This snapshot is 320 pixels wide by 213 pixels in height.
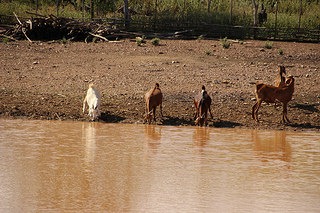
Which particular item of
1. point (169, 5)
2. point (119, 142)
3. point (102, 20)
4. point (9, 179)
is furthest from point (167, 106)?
point (169, 5)

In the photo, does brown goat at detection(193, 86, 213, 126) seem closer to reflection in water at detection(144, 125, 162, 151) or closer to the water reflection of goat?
the water reflection of goat

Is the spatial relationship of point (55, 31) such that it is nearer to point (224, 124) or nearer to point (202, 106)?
point (224, 124)

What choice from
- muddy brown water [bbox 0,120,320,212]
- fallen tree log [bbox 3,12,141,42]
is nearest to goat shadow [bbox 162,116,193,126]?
muddy brown water [bbox 0,120,320,212]

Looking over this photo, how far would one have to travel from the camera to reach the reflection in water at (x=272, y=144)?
9.14 meters

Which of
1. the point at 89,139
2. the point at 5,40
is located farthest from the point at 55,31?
the point at 89,139

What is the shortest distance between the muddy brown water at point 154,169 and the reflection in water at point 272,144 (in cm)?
2

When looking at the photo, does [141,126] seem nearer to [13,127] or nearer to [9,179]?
[13,127]

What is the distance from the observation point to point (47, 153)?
8.80m

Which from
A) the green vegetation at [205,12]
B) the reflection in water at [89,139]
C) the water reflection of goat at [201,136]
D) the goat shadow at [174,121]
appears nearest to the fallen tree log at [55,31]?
the green vegetation at [205,12]

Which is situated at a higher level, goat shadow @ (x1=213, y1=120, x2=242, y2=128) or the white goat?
the white goat

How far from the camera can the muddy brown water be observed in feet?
20.2

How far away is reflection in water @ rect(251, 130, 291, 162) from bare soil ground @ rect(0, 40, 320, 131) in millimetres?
726

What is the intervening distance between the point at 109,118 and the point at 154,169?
4664 mm

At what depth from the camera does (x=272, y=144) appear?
33.1 feet
